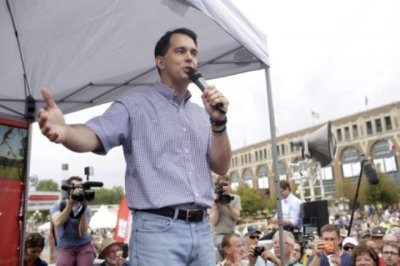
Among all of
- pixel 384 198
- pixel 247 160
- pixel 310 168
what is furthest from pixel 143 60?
pixel 247 160

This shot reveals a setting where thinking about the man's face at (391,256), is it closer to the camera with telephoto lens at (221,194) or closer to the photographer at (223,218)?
the photographer at (223,218)

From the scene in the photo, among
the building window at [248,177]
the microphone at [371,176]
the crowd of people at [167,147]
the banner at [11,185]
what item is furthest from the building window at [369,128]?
the crowd of people at [167,147]

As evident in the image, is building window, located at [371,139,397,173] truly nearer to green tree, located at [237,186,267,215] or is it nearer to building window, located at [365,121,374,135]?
building window, located at [365,121,374,135]

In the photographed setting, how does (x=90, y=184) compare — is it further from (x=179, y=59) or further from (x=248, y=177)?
(x=248, y=177)

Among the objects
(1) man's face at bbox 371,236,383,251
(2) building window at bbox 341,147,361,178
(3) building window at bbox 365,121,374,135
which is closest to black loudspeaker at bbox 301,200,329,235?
(1) man's face at bbox 371,236,383,251

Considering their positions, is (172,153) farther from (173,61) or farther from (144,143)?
(173,61)

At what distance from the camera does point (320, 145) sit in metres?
9.57

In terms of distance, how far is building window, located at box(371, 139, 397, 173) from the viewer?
50.8 meters

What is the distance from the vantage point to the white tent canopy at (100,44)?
2957mm

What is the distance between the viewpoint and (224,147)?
1.97 meters

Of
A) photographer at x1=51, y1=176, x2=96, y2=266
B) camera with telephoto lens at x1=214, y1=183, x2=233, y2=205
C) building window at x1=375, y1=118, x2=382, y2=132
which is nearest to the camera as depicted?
photographer at x1=51, y1=176, x2=96, y2=266

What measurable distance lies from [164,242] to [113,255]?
374 centimetres

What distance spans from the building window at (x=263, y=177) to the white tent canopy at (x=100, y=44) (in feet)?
228

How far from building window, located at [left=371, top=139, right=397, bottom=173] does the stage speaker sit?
147 feet
